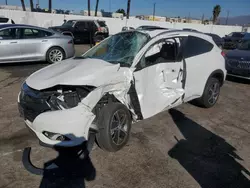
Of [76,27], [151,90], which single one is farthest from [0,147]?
[76,27]

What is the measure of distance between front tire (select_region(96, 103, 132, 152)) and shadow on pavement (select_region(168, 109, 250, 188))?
2.50 feet

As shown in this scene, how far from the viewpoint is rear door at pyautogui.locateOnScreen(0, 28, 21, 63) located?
320 inches

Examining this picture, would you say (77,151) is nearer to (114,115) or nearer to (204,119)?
(114,115)

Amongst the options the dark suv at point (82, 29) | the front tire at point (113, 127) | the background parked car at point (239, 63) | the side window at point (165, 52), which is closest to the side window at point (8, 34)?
the side window at point (165, 52)

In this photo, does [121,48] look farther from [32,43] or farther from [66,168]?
[32,43]

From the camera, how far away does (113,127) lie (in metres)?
3.30

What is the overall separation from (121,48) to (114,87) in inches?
41.0

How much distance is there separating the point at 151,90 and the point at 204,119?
1664 millimetres

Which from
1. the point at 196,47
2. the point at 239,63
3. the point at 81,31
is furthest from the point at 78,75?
the point at 81,31

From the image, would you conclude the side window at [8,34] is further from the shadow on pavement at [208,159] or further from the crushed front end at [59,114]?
the shadow on pavement at [208,159]

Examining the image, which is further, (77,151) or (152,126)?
(152,126)


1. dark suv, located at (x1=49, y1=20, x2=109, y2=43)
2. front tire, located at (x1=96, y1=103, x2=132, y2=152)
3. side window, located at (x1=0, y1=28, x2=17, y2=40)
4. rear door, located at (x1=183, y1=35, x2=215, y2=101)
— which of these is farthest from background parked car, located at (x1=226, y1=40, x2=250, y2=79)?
dark suv, located at (x1=49, y1=20, x2=109, y2=43)

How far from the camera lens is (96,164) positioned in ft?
10.3

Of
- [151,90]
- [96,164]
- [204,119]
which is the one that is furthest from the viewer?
[204,119]
